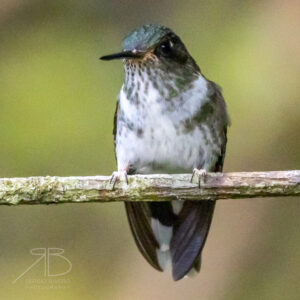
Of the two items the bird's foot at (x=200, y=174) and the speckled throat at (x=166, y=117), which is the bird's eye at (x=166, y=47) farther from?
the bird's foot at (x=200, y=174)

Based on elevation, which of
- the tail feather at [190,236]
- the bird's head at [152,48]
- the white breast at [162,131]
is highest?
the bird's head at [152,48]

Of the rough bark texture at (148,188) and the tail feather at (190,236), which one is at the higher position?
the rough bark texture at (148,188)

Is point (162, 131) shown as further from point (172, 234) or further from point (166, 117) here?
point (172, 234)

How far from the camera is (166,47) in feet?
18.4

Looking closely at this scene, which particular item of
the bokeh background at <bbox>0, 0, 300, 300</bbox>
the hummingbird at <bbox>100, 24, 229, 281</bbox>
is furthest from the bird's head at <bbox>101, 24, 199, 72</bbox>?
the bokeh background at <bbox>0, 0, 300, 300</bbox>

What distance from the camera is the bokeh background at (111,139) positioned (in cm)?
707

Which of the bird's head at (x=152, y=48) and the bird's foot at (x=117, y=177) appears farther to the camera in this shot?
the bird's head at (x=152, y=48)

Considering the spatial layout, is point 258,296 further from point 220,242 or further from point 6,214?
point 6,214

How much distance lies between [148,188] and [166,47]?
3.24 ft

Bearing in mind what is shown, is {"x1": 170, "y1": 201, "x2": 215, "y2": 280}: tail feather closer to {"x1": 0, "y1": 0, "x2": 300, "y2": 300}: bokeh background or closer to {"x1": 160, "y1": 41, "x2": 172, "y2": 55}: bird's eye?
{"x1": 0, "y1": 0, "x2": 300, "y2": 300}: bokeh background

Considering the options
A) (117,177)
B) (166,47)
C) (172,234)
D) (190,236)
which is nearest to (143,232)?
(172,234)

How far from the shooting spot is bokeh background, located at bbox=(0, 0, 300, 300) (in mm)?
7066

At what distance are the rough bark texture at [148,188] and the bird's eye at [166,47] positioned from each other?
0.91 m

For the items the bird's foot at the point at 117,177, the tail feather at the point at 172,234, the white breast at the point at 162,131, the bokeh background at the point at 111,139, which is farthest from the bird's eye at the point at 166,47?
the bokeh background at the point at 111,139
